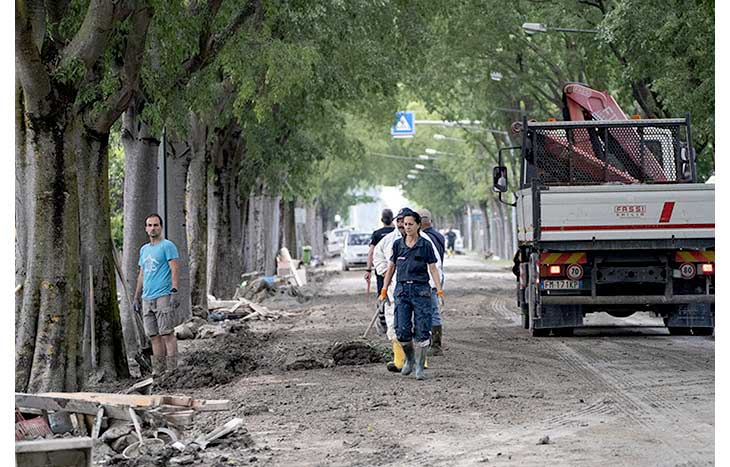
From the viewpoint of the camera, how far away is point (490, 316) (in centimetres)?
2700

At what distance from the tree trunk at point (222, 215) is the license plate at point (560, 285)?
13552 mm

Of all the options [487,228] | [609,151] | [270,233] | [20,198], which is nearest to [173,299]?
[20,198]

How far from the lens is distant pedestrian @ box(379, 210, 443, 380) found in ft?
50.7

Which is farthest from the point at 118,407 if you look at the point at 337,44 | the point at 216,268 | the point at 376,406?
the point at 216,268

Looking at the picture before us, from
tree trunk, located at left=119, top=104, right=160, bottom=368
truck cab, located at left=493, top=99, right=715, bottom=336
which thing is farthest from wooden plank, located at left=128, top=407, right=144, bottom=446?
truck cab, located at left=493, top=99, right=715, bottom=336

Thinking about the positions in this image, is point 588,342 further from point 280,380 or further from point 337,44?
point 337,44

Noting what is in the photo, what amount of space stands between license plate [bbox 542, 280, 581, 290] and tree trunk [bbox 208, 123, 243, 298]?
44.5 feet

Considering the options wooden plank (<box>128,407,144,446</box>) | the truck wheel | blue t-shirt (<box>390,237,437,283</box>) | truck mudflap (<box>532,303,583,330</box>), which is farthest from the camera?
the truck wheel

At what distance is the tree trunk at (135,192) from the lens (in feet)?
62.8

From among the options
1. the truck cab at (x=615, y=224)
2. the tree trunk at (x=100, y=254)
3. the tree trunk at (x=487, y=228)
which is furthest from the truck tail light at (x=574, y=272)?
the tree trunk at (x=487, y=228)

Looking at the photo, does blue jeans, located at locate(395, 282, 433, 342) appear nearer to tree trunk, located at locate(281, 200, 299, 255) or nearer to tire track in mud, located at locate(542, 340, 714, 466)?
tire track in mud, located at locate(542, 340, 714, 466)

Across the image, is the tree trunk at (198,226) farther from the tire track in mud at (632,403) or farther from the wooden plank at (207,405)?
the wooden plank at (207,405)
